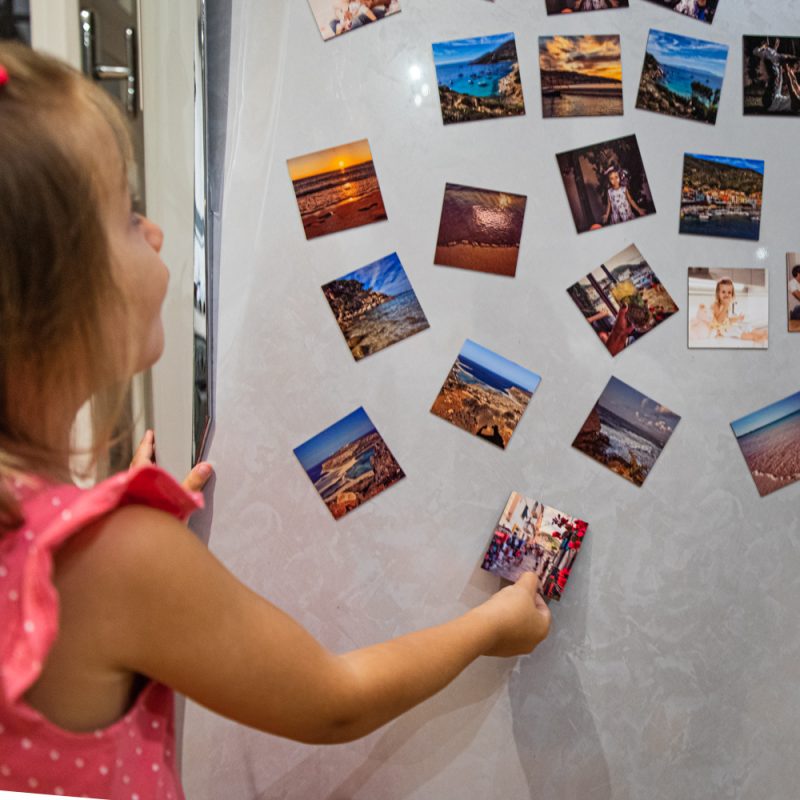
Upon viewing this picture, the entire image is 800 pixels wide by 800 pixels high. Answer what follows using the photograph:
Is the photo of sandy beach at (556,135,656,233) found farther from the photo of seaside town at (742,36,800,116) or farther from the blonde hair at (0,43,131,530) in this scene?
the blonde hair at (0,43,131,530)

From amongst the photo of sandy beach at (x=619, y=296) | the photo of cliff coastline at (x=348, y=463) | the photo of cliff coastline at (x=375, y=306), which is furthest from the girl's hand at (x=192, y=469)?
the photo of sandy beach at (x=619, y=296)

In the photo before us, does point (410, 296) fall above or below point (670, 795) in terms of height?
above

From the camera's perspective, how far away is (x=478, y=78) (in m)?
1.03

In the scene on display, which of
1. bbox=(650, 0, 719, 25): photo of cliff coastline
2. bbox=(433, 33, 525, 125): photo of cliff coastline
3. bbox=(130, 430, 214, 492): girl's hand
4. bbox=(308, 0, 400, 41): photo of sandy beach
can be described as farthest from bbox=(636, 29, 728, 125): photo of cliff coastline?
bbox=(130, 430, 214, 492): girl's hand

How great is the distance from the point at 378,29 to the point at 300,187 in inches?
8.3

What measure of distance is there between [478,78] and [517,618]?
0.64m

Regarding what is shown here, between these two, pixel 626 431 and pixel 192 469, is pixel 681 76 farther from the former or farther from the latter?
pixel 192 469

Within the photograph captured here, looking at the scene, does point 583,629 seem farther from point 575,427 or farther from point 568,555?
point 575,427

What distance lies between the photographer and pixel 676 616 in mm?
1065

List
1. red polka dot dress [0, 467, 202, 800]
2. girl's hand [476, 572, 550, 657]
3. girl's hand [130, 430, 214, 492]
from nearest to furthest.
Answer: red polka dot dress [0, 467, 202, 800] → girl's hand [476, 572, 550, 657] → girl's hand [130, 430, 214, 492]

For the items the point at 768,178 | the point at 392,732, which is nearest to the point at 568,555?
the point at 392,732

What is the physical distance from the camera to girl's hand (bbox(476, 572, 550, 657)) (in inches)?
35.1

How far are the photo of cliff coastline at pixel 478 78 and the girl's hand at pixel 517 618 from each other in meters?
0.56

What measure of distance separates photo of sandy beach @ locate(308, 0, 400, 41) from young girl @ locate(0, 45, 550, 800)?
0.50 m
